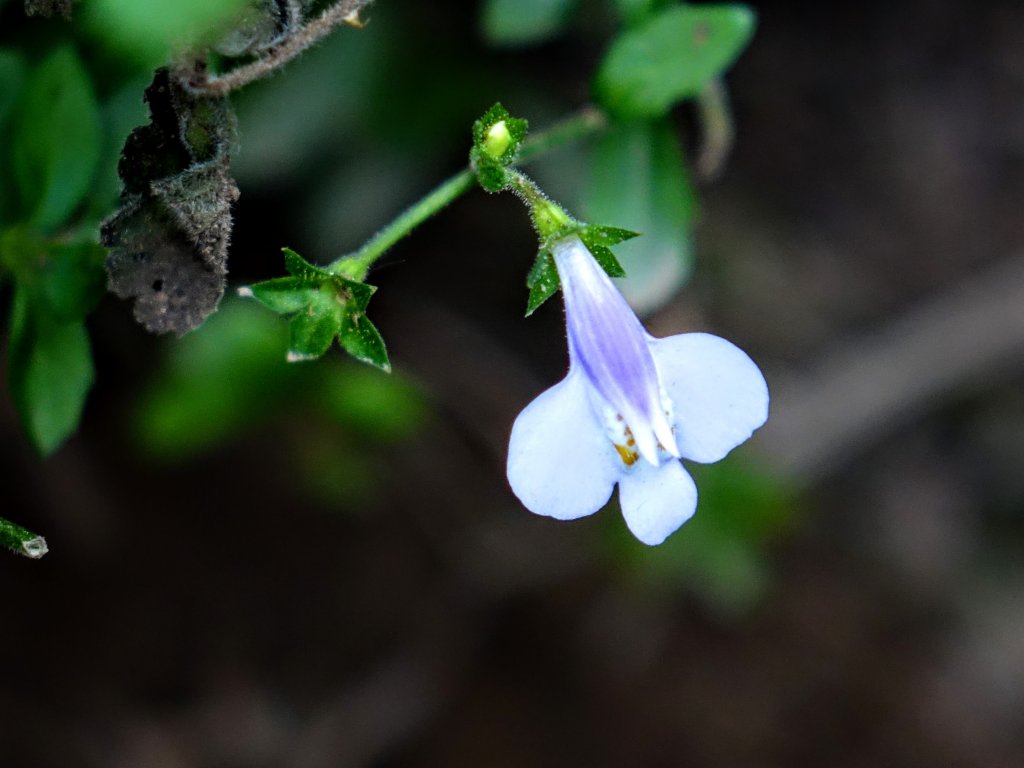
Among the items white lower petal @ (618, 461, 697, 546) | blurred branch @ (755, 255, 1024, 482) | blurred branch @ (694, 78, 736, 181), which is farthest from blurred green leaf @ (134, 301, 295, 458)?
blurred branch @ (755, 255, 1024, 482)

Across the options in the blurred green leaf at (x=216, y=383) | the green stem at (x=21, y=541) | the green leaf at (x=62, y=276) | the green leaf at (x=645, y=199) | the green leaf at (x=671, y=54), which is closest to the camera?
the green stem at (x=21, y=541)

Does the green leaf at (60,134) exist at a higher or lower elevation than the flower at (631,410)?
higher

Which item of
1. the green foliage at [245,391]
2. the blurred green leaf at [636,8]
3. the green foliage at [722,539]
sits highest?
the blurred green leaf at [636,8]

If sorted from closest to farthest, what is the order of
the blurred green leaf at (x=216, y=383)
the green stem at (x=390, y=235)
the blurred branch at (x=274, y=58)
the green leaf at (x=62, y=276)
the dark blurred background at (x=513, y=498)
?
the blurred branch at (x=274, y=58), the green stem at (x=390, y=235), the green leaf at (x=62, y=276), the blurred green leaf at (x=216, y=383), the dark blurred background at (x=513, y=498)

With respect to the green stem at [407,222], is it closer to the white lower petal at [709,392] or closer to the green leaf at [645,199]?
the green leaf at [645,199]

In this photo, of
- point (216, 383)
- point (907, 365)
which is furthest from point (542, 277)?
point (907, 365)

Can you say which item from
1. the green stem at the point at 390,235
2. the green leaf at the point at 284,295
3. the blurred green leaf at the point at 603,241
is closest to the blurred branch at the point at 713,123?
the green stem at the point at 390,235

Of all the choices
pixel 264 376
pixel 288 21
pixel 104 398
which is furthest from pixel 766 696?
pixel 288 21

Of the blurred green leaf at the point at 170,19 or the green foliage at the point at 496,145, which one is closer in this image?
the blurred green leaf at the point at 170,19
